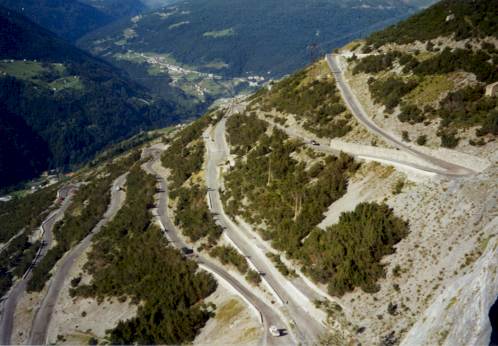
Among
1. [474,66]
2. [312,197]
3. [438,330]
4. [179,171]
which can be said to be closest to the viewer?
[438,330]

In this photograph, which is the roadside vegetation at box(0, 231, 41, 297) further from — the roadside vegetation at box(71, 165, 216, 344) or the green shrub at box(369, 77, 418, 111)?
the green shrub at box(369, 77, 418, 111)

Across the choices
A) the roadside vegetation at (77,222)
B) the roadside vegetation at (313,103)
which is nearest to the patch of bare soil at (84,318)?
the roadside vegetation at (77,222)

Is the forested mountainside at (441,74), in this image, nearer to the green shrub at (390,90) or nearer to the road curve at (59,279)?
the green shrub at (390,90)

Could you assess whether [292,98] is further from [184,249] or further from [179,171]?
[184,249]

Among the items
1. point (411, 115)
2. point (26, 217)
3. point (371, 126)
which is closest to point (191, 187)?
point (371, 126)

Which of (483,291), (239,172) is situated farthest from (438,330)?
(239,172)
